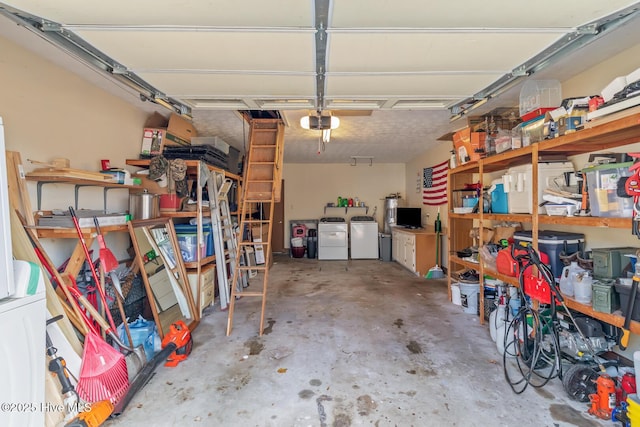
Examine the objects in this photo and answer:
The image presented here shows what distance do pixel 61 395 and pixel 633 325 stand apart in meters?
3.40

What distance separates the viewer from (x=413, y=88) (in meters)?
2.03

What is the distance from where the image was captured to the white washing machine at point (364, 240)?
22.9ft

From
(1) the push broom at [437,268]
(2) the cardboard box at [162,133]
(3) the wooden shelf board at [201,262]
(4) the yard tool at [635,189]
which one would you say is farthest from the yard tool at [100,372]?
(1) the push broom at [437,268]

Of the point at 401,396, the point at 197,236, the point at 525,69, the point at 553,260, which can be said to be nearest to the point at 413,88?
the point at 525,69

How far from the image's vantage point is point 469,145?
3336mm

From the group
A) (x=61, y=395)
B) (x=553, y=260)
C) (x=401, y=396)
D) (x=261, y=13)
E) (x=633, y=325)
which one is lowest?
(x=401, y=396)

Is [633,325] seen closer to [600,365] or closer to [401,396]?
[600,365]

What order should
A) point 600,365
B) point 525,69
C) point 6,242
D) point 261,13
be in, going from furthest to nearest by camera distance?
point 600,365 → point 525,69 → point 6,242 → point 261,13

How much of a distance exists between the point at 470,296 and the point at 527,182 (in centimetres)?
160

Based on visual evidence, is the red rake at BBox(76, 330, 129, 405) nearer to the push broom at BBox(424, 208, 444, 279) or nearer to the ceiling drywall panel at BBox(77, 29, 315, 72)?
the ceiling drywall panel at BBox(77, 29, 315, 72)

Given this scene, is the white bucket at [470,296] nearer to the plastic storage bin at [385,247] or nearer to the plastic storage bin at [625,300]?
the plastic storage bin at [625,300]

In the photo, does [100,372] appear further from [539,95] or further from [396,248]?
[396,248]

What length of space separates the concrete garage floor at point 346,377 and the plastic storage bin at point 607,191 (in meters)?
1.30

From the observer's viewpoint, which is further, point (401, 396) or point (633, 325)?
point (401, 396)
